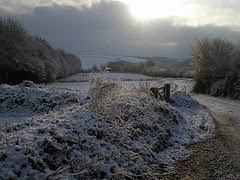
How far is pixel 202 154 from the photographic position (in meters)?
13.2

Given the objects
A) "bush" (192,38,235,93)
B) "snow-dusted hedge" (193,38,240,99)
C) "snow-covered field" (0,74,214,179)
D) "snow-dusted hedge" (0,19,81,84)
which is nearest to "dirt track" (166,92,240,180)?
"snow-covered field" (0,74,214,179)

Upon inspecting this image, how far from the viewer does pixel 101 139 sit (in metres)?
10.8

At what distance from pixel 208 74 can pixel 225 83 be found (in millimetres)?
6427

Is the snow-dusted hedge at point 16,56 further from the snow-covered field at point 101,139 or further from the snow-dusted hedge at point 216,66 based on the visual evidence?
the snow-covered field at point 101,139

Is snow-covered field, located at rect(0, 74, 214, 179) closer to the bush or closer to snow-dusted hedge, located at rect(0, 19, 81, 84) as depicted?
the bush

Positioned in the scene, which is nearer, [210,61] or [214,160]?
[214,160]

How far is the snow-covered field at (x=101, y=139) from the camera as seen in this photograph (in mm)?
8133

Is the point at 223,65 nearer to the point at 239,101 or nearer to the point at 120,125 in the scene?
the point at 239,101

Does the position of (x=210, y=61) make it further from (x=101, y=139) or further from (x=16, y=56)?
(x=101, y=139)

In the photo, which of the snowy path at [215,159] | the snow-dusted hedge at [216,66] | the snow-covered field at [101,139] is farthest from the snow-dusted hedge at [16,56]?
the snowy path at [215,159]

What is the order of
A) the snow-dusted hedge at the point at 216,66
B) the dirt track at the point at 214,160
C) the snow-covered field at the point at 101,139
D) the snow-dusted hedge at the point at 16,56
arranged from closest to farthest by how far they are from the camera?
the snow-covered field at the point at 101,139 → the dirt track at the point at 214,160 → the snow-dusted hedge at the point at 216,66 → the snow-dusted hedge at the point at 16,56

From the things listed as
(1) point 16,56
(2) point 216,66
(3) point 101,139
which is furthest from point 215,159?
(1) point 16,56

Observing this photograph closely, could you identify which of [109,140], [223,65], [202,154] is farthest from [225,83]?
[109,140]

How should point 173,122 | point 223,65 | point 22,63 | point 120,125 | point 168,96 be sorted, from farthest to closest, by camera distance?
point 22,63 < point 223,65 < point 168,96 < point 173,122 < point 120,125
